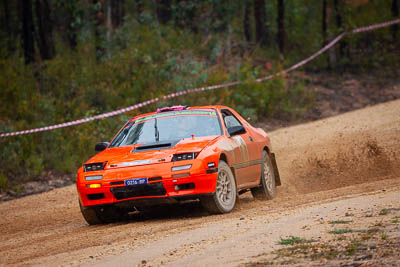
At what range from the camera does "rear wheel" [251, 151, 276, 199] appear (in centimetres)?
1041

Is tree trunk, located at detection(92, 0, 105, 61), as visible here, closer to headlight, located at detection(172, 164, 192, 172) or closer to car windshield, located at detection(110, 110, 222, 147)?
car windshield, located at detection(110, 110, 222, 147)

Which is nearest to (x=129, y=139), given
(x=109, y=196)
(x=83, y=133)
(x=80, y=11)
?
(x=109, y=196)

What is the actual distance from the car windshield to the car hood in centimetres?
29

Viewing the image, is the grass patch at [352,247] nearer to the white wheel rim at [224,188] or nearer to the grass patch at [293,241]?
the grass patch at [293,241]

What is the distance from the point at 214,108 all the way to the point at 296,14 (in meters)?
31.4

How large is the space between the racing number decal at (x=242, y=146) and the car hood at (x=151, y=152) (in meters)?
0.59

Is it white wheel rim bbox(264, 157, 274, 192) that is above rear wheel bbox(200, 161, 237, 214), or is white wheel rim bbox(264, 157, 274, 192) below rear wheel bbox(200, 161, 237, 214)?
below

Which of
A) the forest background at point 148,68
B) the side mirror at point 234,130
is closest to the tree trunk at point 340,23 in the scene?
the forest background at point 148,68

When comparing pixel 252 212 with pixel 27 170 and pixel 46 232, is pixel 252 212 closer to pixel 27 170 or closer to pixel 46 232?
pixel 46 232

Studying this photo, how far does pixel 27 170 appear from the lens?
15875mm

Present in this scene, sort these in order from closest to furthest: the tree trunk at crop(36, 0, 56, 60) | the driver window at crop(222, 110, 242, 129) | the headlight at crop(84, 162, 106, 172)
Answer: the headlight at crop(84, 162, 106, 172) < the driver window at crop(222, 110, 242, 129) < the tree trunk at crop(36, 0, 56, 60)

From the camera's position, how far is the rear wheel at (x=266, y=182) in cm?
1041

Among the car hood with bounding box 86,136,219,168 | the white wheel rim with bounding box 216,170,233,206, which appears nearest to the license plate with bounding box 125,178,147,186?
the car hood with bounding box 86,136,219,168

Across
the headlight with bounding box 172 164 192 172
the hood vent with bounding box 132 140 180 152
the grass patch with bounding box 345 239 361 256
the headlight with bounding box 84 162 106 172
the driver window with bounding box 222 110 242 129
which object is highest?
the driver window with bounding box 222 110 242 129
